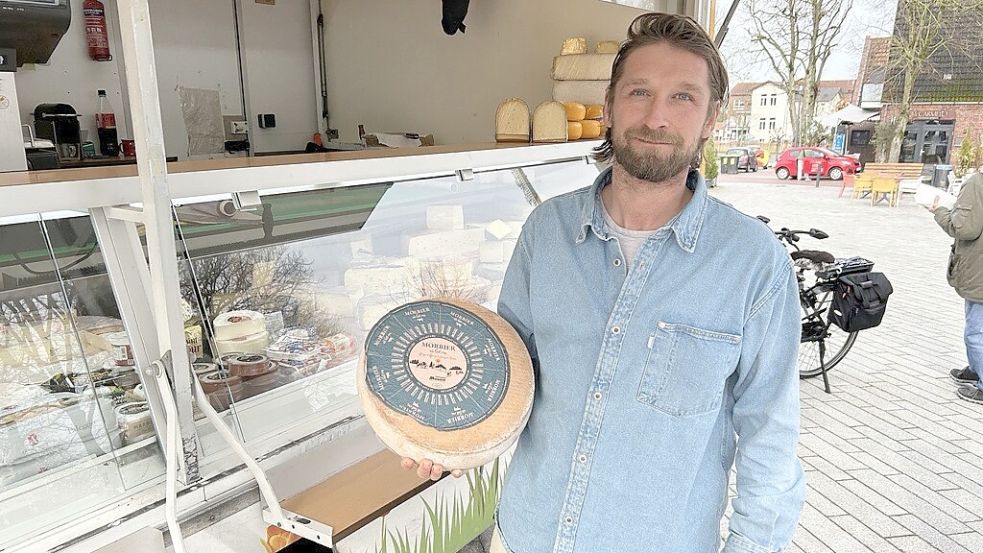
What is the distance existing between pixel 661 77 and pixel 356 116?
4.44 m

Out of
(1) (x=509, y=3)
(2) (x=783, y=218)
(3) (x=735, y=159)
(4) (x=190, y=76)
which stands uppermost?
(1) (x=509, y=3)

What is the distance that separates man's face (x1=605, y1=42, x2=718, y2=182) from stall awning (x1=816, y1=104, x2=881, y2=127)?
7.55 m

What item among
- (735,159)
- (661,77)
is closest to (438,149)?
(661,77)

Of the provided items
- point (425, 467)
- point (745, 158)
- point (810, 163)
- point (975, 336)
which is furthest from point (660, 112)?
point (810, 163)

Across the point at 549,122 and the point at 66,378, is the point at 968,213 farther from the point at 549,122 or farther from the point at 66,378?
the point at 66,378

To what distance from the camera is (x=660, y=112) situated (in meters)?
1.28

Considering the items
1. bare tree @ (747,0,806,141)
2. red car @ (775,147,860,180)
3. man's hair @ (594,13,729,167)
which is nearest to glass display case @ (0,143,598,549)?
man's hair @ (594,13,729,167)

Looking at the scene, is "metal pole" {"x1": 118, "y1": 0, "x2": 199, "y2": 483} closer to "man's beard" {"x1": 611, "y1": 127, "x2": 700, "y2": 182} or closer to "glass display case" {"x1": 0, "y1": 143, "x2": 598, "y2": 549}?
"glass display case" {"x1": 0, "y1": 143, "x2": 598, "y2": 549}

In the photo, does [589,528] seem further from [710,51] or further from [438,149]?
[438,149]

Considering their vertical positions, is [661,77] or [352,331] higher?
[661,77]

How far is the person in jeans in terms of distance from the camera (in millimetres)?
4176

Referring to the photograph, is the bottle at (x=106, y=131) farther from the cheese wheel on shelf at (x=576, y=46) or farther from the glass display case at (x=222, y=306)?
the cheese wheel on shelf at (x=576, y=46)

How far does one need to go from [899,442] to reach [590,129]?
2762 millimetres

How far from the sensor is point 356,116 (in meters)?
5.35
